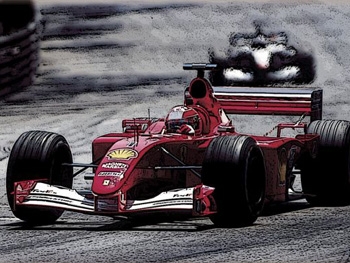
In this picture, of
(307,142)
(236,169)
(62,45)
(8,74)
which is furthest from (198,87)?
(62,45)

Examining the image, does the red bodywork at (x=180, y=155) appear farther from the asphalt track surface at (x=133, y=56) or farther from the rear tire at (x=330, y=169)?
the asphalt track surface at (x=133, y=56)

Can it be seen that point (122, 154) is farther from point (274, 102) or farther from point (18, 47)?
point (18, 47)

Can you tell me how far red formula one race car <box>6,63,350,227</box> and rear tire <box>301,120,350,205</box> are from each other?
1 cm

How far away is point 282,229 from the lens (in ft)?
39.9

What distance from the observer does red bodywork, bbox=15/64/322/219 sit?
39.7ft

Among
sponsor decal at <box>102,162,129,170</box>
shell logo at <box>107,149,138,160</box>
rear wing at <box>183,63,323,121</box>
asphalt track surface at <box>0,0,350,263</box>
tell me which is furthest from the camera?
asphalt track surface at <box>0,0,350,263</box>

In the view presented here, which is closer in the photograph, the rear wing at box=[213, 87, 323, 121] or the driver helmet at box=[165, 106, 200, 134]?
the driver helmet at box=[165, 106, 200, 134]

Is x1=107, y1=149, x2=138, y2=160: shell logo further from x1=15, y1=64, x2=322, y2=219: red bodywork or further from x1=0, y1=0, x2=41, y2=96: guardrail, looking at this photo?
x1=0, y1=0, x2=41, y2=96: guardrail

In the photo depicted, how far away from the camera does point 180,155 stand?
13.3 m

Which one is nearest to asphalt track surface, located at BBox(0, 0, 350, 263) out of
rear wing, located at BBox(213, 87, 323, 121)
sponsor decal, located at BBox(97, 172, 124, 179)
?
rear wing, located at BBox(213, 87, 323, 121)

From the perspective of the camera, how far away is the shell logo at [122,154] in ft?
40.8

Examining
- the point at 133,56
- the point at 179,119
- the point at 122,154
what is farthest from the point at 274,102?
the point at 133,56

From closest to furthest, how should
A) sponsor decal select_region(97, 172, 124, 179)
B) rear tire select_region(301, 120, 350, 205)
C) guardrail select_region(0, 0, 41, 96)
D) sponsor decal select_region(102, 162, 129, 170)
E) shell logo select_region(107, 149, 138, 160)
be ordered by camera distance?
sponsor decal select_region(97, 172, 124, 179), sponsor decal select_region(102, 162, 129, 170), shell logo select_region(107, 149, 138, 160), rear tire select_region(301, 120, 350, 205), guardrail select_region(0, 0, 41, 96)

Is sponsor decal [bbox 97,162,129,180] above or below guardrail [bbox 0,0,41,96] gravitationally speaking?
below
